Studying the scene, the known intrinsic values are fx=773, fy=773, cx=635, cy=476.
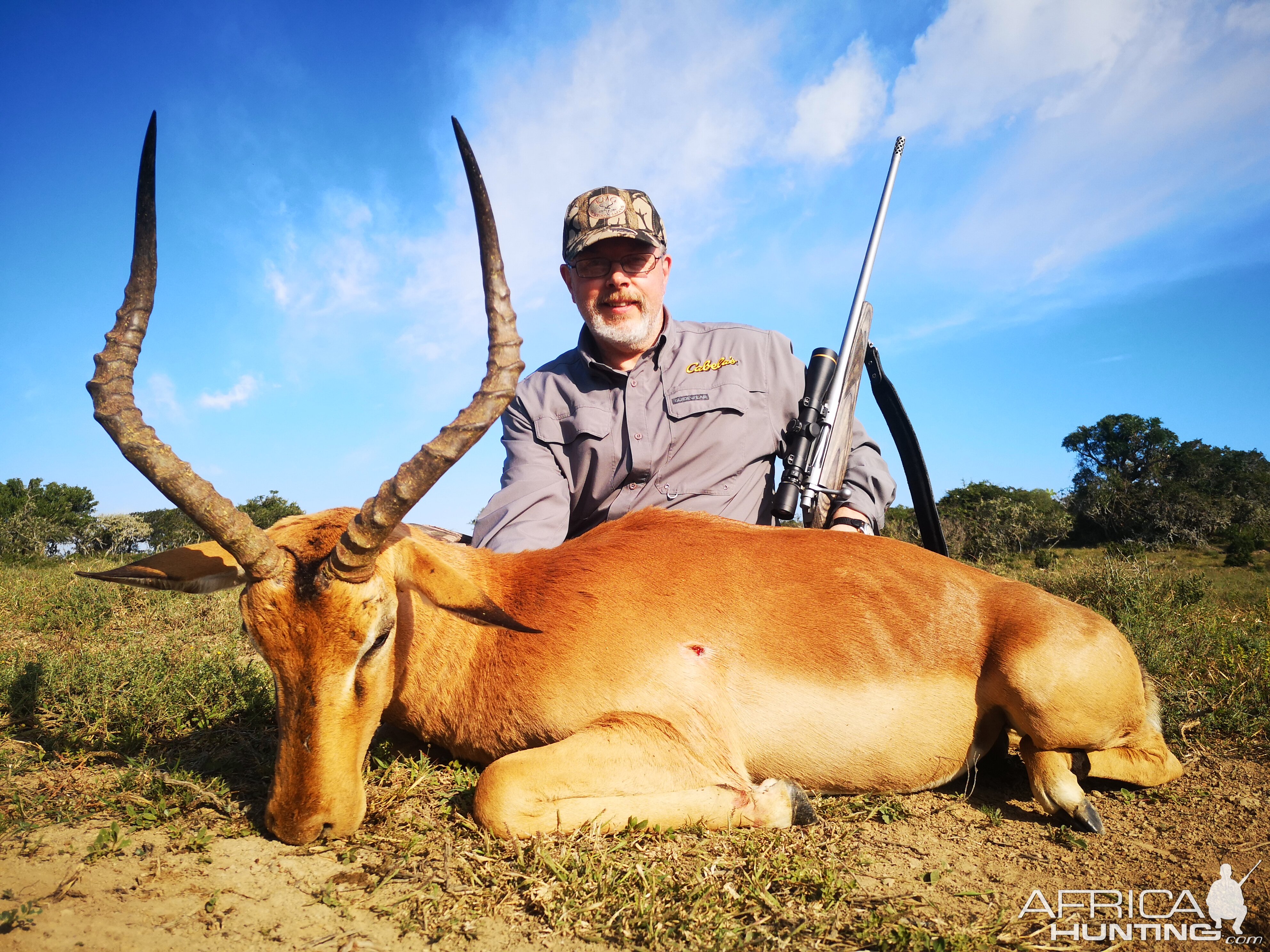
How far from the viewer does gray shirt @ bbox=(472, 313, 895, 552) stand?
6254 millimetres

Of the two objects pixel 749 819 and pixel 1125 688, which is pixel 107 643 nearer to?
pixel 749 819

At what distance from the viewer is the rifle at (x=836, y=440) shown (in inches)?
250

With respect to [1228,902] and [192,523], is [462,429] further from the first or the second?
[192,523]

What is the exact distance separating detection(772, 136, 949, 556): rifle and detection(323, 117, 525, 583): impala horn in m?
3.43

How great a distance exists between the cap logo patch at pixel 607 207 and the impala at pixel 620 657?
3203mm

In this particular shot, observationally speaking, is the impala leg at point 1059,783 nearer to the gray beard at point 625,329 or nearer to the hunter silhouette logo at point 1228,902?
the hunter silhouette logo at point 1228,902

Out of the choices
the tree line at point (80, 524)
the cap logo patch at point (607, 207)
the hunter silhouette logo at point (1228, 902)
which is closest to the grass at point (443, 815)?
the hunter silhouette logo at point (1228, 902)

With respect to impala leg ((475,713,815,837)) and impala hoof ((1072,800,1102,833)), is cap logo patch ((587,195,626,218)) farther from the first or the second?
impala hoof ((1072,800,1102,833))

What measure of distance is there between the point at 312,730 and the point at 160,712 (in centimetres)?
206

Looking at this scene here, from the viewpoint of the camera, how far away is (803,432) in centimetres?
644

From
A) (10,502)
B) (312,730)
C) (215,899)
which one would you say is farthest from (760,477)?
(10,502)

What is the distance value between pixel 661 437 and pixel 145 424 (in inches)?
149

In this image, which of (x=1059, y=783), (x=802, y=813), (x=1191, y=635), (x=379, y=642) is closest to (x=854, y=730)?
(x=802, y=813)

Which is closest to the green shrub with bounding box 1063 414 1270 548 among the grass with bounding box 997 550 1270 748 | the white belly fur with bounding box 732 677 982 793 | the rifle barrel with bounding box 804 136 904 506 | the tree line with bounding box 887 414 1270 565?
the tree line with bounding box 887 414 1270 565
